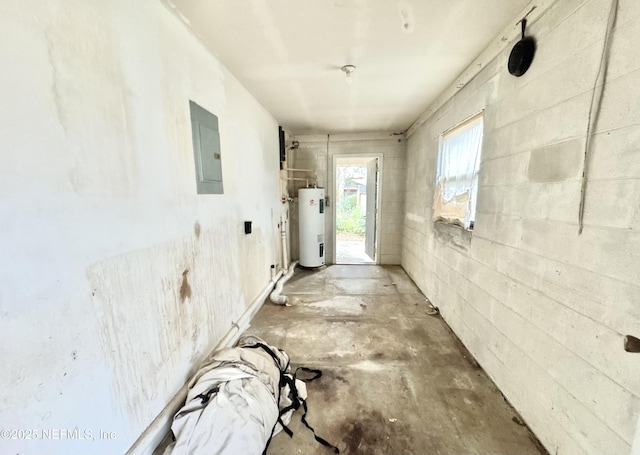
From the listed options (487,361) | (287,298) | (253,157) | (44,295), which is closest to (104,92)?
(44,295)

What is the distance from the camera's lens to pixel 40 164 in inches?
30.4

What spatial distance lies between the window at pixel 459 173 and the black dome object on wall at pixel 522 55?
1.66 feet

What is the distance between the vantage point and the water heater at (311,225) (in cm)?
427

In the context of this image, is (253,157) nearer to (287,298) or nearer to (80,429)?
(287,298)

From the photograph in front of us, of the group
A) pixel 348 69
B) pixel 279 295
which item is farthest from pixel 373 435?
pixel 348 69

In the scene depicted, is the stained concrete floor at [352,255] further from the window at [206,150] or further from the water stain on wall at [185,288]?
the water stain on wall at [185,288]

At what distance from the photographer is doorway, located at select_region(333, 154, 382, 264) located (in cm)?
464

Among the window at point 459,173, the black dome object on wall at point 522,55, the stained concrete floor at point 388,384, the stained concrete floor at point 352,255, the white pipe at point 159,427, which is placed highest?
the black dome object on wall at point 522,55

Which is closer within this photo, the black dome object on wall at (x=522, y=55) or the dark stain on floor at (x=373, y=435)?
the dark stain on floor at (x=373, y=435)

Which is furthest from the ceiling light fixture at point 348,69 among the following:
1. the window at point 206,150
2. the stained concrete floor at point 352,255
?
the stained concrete floor at point 352,255

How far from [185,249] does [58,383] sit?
0.80m

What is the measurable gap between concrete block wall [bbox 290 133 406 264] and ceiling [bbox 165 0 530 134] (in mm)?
1651

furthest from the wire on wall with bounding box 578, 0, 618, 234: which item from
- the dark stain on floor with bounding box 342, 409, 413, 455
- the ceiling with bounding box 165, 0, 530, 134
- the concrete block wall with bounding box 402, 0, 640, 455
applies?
the dark stain on floor with bounding box 342, 409, 413, 455

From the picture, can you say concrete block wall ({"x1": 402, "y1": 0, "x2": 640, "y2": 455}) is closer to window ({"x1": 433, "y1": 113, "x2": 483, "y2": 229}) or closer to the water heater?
window ({"x1": 433, "y1": 113, "x2": 483, "y2": 229})
